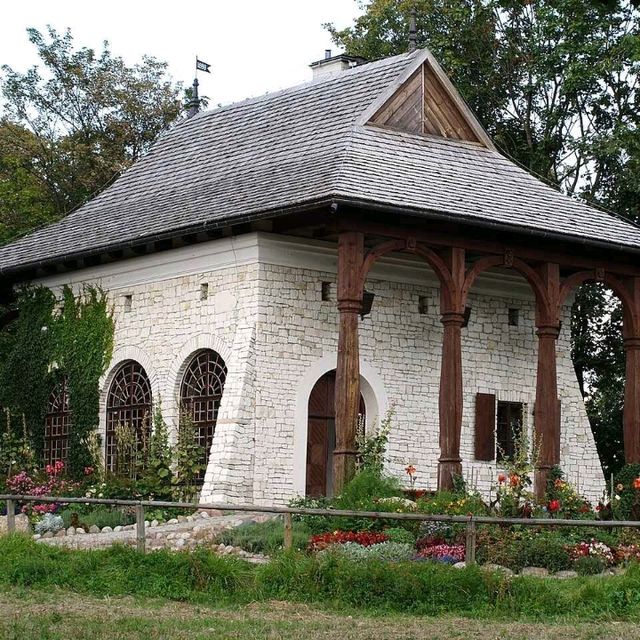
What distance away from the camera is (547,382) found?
24.6m

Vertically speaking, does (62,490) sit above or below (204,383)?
below

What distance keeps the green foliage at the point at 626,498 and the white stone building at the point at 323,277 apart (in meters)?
1.12

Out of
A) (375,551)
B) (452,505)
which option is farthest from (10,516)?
(452,505)

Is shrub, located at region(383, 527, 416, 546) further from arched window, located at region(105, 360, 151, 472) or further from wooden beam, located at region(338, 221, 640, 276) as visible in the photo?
arched window, located at region(105, 360, 151, 472)

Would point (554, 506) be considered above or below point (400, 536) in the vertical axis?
above

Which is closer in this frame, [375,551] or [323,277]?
[375,551]

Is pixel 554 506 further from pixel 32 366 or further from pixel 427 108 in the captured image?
pixel 32 366

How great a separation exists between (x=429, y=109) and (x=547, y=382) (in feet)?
17.5

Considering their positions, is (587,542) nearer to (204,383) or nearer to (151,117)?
(204,383)

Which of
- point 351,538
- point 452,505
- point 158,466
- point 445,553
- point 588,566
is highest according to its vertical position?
point 158,466

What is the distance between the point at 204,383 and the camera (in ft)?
82.6

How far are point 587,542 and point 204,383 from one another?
792cm

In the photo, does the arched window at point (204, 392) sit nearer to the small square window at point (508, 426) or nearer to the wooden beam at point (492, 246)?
the wooden beam at point (492, 246)

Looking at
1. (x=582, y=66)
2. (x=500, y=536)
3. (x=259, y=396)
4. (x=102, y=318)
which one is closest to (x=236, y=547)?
(x=500, y=536)
